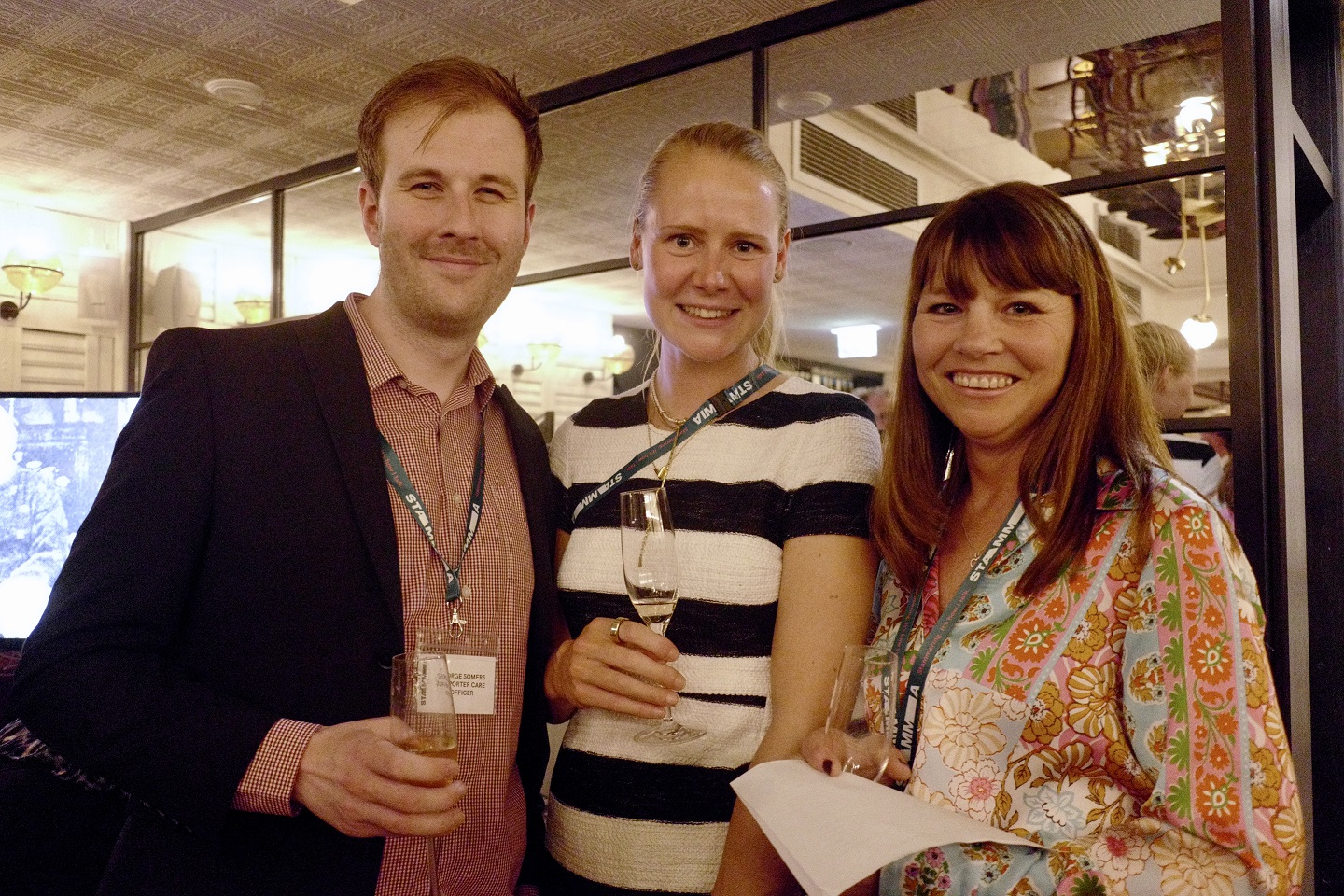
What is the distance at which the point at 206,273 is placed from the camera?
6.88 meters

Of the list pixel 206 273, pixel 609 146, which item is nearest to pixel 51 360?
pixel 206 273

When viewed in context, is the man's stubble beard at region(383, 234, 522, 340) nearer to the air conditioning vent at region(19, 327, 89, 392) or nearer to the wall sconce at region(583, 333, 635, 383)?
the wall sconce at region(583, 333, 635, 383)

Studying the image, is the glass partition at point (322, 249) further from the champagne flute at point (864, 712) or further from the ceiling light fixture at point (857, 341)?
the champagne flute at point (864, 712)

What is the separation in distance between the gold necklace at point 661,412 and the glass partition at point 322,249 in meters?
4.63

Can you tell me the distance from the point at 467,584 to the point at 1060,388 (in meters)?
0.94

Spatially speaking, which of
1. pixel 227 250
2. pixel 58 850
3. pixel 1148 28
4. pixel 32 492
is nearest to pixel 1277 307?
pixel 1148 28

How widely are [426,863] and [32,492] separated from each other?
2452mm

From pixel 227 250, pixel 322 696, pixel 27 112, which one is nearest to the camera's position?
pixel 322 696

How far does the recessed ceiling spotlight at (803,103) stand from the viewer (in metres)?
3.87

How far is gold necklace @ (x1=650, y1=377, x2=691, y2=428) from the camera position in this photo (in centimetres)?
167

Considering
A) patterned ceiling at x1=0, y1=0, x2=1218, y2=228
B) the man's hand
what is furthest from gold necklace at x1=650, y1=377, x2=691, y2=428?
patterned ceiling at x1=0, y1=0, x2=1218, y2=228

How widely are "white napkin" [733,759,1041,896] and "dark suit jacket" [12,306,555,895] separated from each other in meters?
0.57

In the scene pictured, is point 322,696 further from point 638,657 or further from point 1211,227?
point 1211,227

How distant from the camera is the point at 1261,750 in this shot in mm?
1107
